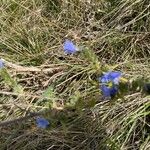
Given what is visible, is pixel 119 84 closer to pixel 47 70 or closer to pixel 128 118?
pixel 128 118

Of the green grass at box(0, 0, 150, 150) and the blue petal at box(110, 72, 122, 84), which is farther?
the green grass at box(0, 0, 150, 150)

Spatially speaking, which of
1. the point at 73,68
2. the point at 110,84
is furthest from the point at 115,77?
the point at 73,68

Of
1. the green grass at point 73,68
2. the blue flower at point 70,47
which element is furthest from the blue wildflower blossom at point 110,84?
the blue flower at point 70,47

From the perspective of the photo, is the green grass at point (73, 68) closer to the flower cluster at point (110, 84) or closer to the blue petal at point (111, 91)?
the flower cluster at point (110, 84)

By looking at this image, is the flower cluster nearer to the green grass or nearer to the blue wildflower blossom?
the blue wildflower blossom

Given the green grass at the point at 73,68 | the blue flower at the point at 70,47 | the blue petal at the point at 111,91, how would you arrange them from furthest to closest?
the blue flower at the point at 70,47 → the green grass at the point at 73,68 → the blue petal at the point at 111,91

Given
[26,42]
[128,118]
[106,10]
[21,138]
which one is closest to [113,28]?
[106,10]

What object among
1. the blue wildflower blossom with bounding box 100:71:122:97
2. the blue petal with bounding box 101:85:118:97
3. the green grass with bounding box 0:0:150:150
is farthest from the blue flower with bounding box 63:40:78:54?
the blue petal with bounding box 101:85:118:97
